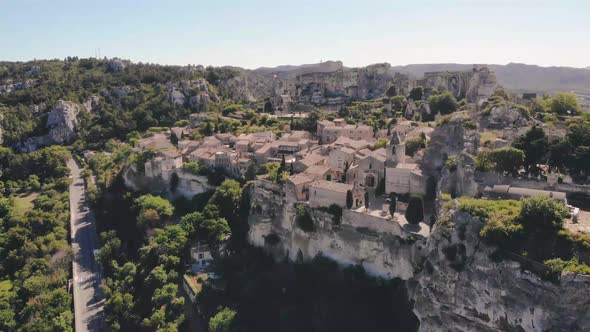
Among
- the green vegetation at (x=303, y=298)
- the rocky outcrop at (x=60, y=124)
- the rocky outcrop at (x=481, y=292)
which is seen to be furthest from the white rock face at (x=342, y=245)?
the rocky outcrop at (x=60, y=124)

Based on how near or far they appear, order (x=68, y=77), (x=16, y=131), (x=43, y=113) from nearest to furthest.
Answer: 1. (x=16, y=131)
2. (x=43, y=113)
3. (x=68, y=77)

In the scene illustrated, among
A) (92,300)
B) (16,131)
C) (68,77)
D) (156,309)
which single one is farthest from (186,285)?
(68,77)

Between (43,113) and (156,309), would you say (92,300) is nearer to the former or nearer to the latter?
(156,309)

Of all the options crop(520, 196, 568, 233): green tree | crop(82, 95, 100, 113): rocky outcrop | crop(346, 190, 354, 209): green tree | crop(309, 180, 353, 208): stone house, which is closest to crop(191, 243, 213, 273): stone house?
crop(309, 180, 353, 208): stone house

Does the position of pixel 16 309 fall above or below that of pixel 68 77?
below

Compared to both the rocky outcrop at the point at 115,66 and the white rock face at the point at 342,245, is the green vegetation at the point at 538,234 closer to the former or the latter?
the white rock face at the point at 342,245

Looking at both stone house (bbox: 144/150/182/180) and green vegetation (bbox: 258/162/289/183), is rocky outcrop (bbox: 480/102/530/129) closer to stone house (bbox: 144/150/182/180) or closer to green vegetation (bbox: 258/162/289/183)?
green vegetation (bbox: 258/162/289/183)
